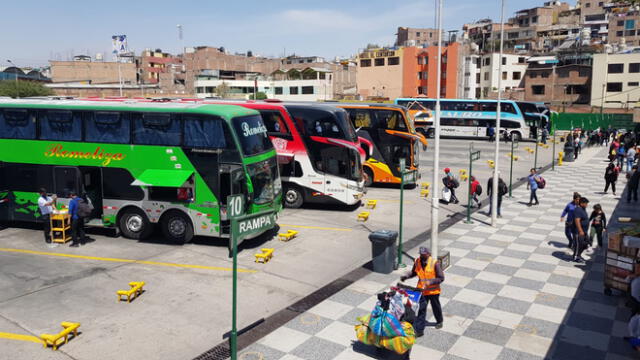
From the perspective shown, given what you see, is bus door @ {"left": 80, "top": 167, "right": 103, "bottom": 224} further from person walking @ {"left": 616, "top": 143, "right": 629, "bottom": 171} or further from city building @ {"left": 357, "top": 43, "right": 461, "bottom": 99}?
city building @ {"left": 357, "top": 43, "right": 461, "bottom": 99}

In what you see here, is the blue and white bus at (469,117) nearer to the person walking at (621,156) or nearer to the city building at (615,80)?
the person walking at (621,156)

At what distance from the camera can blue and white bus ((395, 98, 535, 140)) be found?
165ft

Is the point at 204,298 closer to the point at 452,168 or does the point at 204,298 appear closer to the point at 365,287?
the point at 365,287

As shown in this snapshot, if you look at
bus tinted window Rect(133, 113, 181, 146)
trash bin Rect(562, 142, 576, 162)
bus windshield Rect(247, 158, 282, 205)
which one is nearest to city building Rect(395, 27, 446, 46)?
trash bin Rect(562, 142, 576, 162)

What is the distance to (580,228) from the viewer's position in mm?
13750

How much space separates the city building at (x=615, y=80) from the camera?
72938 mm

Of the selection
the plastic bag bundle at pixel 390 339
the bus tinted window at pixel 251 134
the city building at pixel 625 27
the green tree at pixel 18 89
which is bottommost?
the plastic bag bundle at pixel 390 339

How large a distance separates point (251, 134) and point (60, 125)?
6.41m

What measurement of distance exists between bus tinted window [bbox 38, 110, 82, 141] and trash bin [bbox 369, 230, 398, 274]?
1020cm

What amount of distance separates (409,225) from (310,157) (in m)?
4.91

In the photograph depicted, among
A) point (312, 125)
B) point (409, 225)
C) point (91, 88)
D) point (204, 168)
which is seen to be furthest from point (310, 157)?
point (91, 88)

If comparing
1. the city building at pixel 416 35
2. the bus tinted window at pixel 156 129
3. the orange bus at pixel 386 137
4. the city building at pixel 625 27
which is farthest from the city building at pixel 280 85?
the bus tinted window at pixel 156 129

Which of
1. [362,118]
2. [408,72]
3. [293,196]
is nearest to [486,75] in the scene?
[408,72]

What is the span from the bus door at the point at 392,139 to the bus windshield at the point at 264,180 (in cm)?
998
